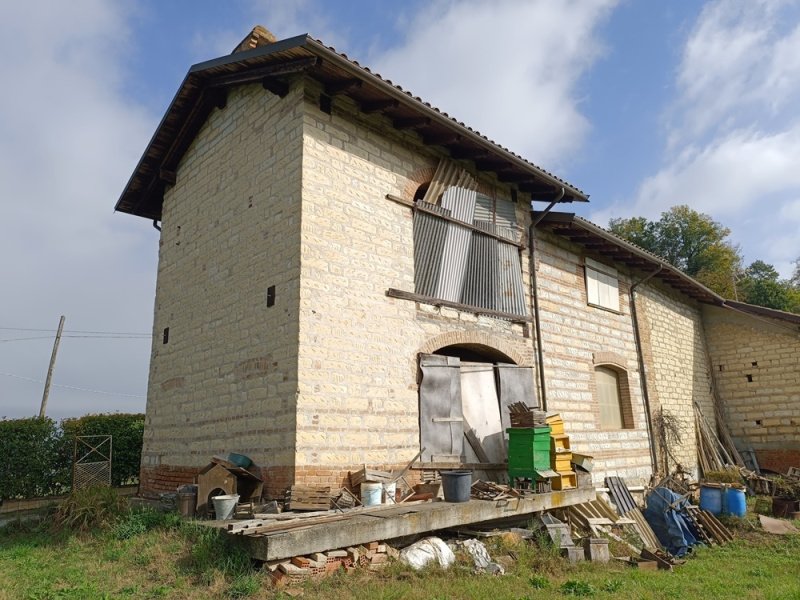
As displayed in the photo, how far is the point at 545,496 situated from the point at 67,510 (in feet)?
21.0

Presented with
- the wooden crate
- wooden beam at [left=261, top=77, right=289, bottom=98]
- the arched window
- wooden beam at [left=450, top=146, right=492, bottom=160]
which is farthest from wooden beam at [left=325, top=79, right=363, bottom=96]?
the arched window

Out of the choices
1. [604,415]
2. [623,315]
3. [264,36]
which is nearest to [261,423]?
[264,36]

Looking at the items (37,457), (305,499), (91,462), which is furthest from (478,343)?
(37,457)

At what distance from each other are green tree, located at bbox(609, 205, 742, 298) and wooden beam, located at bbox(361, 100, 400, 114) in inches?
1068

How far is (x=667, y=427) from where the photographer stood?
12805mm

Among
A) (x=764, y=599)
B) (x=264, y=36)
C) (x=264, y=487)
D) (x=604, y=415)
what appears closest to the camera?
(x=764, y=599)

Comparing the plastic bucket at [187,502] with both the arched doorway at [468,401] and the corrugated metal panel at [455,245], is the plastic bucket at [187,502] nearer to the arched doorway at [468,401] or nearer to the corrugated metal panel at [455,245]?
the arched doorway at [468,401]

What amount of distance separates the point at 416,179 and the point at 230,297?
3377mm

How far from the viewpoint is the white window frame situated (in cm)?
1184

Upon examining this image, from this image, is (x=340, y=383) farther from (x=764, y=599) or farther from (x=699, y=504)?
(x=699, y=504)

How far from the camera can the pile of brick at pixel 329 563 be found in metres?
4.94

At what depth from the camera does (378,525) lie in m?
5.53

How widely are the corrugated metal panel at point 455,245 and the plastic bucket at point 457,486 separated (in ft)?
9.14

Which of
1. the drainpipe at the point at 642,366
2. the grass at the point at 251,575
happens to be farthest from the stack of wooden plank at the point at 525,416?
the drainpipe at the point at 642,366
